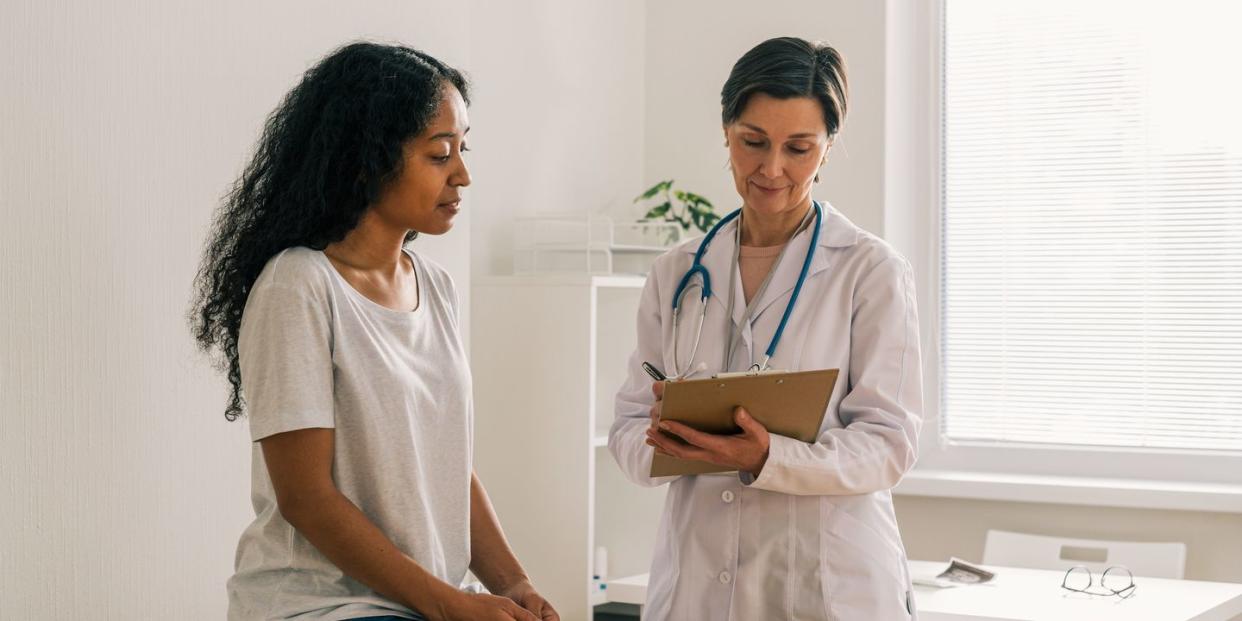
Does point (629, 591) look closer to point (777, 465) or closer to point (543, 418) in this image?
point (543, 418)

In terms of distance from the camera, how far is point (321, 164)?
1482mm

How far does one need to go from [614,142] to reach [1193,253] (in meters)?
1.72

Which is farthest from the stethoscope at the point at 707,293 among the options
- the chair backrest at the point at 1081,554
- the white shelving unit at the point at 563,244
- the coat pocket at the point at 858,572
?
the chair backrest at the point at 1081,554

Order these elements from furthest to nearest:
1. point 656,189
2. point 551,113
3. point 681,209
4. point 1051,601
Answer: point 681,209 → point 656,189 → point 551,113 → point 1051,601

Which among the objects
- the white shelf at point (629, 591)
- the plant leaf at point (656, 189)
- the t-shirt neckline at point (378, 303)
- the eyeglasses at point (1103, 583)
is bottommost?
the eyeglasses at point (1103, 583)

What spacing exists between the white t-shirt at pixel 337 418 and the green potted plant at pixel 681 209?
84.6 inches

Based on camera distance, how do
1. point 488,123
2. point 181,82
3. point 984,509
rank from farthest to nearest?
point 984,509
point 488,123
point 181,82

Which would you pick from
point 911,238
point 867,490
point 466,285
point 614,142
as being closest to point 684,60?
point 614,142

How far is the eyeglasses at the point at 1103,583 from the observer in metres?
2.58

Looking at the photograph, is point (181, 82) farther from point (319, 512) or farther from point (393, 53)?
point (319, 512)

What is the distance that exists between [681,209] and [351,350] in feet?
8.39

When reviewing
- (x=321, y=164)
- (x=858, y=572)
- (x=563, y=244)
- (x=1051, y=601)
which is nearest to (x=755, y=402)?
(x=858, y=572)

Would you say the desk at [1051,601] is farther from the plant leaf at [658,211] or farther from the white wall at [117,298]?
the plant leaf at [658,211]

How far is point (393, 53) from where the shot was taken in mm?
1558
